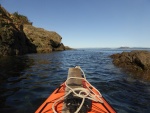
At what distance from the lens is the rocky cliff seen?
1231 inches

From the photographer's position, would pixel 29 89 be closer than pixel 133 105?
No

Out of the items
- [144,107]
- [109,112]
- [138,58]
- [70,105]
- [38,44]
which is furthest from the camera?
[38,44]

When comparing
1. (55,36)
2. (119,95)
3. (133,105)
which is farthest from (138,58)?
(55,36)

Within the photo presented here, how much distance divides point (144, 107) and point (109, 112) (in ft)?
11.9

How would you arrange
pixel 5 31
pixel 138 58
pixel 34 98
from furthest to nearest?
pixel 5 31
pixel 138 58
pixel 34 98

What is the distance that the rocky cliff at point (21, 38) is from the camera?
31266mm

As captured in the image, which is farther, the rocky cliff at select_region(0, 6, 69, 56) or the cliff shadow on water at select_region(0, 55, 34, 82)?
the rocky cliff at select_region(0, 6, 69, 56)

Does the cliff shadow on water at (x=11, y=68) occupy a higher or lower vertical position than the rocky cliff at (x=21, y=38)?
lower

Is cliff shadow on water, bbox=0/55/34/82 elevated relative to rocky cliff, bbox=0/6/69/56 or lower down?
lower down

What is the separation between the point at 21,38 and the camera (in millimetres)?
40031

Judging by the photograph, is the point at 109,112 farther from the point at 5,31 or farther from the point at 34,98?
the point at 5,31

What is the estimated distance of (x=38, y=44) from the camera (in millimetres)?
51875

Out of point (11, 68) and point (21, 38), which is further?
point (21, 38)

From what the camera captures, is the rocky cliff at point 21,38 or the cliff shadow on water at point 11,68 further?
the rocky cliff at point 21,38
